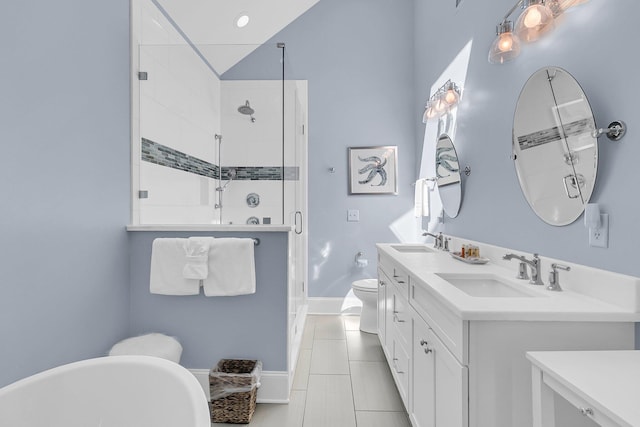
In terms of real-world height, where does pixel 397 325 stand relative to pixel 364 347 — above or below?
above

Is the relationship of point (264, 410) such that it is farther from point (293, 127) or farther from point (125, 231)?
point (293, 127)

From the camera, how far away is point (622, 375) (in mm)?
759

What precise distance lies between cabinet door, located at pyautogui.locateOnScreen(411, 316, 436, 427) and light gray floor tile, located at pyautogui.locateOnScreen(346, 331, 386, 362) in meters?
1.01

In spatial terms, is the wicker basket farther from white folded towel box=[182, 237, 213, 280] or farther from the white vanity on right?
the white vanity on right

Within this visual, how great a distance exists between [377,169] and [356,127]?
506mm

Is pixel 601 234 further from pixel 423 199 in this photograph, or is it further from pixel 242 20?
pixel 242 20

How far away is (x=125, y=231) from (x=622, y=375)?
226 cm

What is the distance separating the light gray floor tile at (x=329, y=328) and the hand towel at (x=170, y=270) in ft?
4.77

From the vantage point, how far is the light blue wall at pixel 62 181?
4.38 ft

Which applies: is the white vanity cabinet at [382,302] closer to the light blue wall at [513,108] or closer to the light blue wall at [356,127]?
the light blue wall at [513,108]

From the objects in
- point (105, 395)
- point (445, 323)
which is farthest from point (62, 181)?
point (445, 323)

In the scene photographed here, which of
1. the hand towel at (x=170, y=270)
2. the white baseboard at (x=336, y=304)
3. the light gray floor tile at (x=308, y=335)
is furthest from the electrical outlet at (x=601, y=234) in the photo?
the white baseboard at (x=336, y=304)

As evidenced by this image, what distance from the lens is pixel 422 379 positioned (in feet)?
4.91

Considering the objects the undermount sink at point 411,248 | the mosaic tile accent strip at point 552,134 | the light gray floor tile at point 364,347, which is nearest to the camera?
the mosaic tile accent strip at point 552,134
